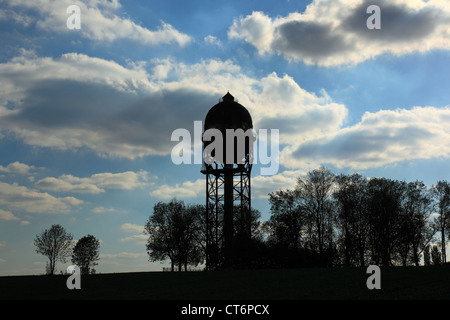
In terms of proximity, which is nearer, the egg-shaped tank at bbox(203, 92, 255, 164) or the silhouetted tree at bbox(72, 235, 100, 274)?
the egg-shaped tank at bbox(203, 92, 255, 164)

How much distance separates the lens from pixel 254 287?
24422mm

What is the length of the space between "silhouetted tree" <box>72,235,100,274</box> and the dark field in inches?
1621

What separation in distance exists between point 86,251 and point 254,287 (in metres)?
55.7

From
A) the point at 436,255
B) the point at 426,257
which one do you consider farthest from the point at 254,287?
the point at 436,255

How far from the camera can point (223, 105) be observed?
159 ft

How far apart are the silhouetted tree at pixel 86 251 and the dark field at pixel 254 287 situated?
4118 centimetres

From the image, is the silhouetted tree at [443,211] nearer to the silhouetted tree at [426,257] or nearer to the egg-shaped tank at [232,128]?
the silhouetted tree at [426,257]

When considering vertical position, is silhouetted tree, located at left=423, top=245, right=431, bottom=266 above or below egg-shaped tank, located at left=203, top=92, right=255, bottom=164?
below

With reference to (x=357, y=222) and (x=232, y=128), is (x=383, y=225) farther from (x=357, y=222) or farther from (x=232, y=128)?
(x=232, y=128)

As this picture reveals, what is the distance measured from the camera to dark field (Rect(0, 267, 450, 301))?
67.6ft

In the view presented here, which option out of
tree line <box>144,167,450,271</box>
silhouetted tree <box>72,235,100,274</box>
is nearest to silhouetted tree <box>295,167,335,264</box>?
tree line <box>144,167,450,271</box>

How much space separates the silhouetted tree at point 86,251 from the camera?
239ft

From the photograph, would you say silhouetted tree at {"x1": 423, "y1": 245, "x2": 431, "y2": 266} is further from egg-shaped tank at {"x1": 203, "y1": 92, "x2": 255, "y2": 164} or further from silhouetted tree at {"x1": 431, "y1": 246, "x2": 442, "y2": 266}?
egg-shaped tank at {"x1": 203, "y1": 92, "x2": 255, "y2": 164}
